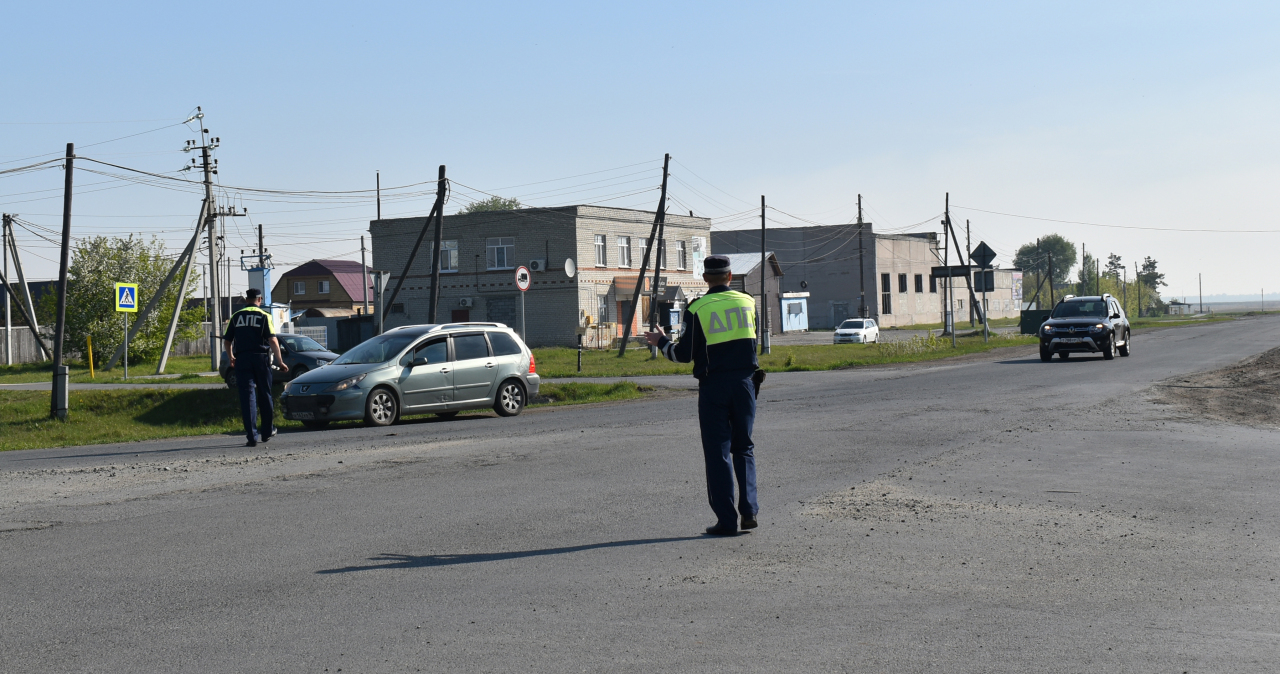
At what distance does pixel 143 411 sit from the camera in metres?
21.7

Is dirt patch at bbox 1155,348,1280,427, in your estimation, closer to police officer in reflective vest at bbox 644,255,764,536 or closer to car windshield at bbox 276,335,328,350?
police officer in reflective vest at bbox 644,255,764,536

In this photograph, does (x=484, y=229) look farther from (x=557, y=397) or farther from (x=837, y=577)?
(x=837, y=577)

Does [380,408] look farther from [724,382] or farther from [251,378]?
[724,382]

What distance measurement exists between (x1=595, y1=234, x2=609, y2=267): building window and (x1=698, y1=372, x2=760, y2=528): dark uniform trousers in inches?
1923

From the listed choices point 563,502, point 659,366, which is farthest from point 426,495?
point 659,366

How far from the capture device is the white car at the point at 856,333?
54969 mm

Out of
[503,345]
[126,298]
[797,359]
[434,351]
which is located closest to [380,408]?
[434,351]

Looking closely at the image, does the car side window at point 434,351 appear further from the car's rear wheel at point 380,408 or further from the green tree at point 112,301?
the green tree at point 112,301

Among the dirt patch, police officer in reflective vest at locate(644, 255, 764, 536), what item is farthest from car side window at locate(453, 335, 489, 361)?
police officer in reflective vest at locate(644, 255, 764, 536)

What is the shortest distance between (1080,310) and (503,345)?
18.8 meters

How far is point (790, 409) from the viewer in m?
17.3

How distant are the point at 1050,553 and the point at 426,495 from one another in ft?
16.0

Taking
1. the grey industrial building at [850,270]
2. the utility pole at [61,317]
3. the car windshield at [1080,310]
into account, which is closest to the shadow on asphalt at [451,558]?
the utility pole at [61,317]

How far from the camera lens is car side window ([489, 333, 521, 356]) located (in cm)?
1842
